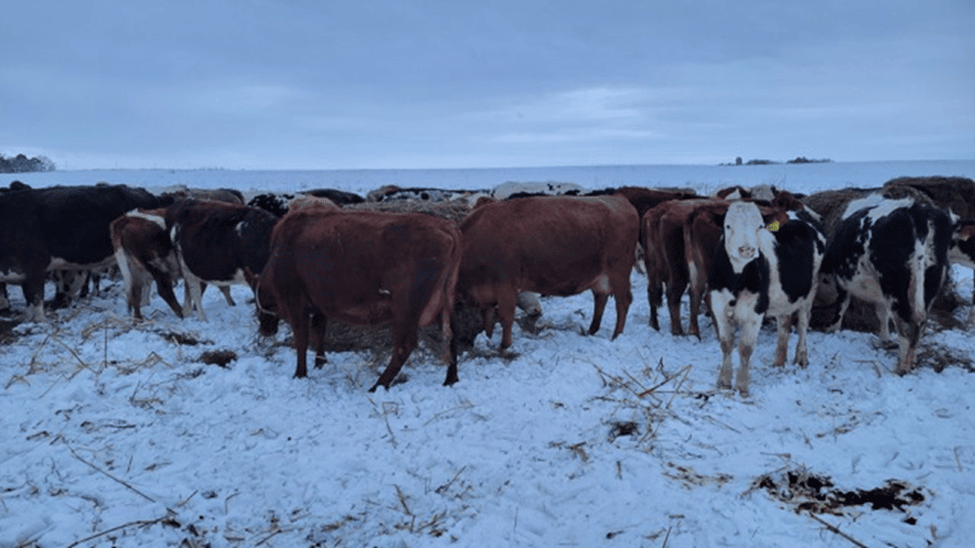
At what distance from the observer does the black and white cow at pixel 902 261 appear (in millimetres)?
6406

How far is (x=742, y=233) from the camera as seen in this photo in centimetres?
588

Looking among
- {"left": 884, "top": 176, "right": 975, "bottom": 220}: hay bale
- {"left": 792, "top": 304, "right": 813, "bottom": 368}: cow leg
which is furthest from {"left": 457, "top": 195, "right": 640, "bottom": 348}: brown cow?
{"left": 884, "top": 176, "right": 975, "bottom": 220}: hay bale

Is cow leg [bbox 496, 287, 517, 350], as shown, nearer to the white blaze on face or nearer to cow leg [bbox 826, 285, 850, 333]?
the white blaze on face

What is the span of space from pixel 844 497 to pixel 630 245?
15.1 ft

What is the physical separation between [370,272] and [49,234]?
6352mm

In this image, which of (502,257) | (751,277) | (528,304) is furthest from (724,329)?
(528,304)

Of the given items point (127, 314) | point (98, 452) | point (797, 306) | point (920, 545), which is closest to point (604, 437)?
point (920, 545)

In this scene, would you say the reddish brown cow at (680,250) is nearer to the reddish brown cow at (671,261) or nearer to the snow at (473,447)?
the reddish brown cow at (671,261)

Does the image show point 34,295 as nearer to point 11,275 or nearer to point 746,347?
point 11,275

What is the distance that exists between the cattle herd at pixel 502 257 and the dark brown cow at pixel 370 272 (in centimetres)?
1

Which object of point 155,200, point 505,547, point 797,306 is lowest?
point 505,547

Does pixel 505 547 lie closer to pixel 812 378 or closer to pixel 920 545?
pixel 920 545

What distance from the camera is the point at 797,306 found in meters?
6.65

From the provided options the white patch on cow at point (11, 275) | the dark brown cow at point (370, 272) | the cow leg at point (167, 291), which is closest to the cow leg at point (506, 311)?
the dark brown cow at point (370, 272)
